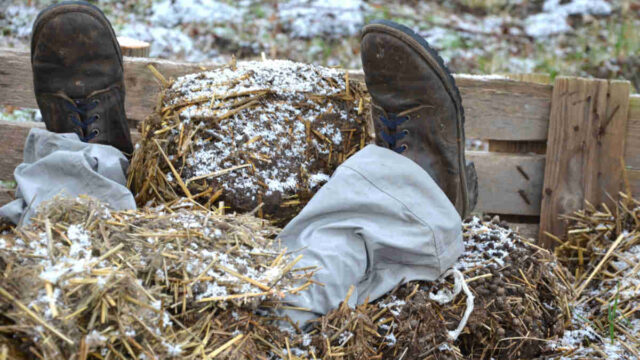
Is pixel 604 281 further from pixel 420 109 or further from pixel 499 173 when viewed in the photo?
pixel 420 109

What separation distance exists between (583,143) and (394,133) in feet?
4.06

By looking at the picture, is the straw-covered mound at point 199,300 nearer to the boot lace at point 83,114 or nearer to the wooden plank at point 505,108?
the boot lace at point 83,114

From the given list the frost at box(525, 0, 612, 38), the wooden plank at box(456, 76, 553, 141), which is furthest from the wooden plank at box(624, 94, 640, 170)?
the frost at box(525, 0, 612, 38)

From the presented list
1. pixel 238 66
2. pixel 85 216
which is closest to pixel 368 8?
pixel 238 66

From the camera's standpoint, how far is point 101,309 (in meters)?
1.23

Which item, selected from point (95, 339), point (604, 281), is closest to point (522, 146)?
point (604, 281)

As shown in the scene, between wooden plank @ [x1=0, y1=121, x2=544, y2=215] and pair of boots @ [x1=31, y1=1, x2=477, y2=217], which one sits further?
wooden plank @ [x1=0, y1=121, x2=544, y2=215]

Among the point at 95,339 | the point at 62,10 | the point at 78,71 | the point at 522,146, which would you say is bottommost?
the point at 522,146

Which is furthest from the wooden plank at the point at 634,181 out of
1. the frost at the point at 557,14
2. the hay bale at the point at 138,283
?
the frost at the point at 557,14

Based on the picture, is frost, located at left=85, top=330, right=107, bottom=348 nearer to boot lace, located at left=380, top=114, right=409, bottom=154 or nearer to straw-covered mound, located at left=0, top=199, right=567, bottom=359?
straw-covered mound, located at left=0, top=199, right=567, bottom=359

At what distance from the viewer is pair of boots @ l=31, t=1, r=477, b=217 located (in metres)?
2.07

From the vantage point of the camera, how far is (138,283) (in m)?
1.33

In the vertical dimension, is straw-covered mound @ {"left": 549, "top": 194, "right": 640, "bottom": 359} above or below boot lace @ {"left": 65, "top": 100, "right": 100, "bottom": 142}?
below

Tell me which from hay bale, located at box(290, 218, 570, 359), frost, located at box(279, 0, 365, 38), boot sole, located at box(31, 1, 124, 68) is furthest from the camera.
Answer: frost, located at box(279, 0, 365, 38)
